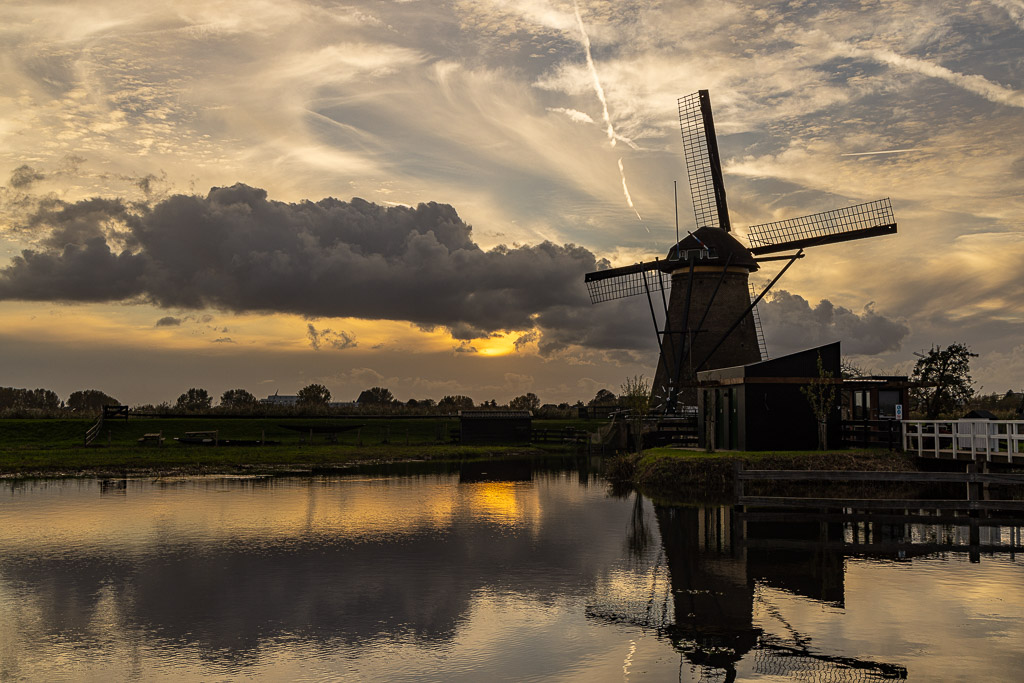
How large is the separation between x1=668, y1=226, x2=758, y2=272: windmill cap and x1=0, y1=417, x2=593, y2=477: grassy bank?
18.4 meters

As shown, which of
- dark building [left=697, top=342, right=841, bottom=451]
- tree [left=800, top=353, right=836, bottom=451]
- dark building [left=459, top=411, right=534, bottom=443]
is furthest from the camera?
dark building [left=459, top=411, right=534, bottom=443]

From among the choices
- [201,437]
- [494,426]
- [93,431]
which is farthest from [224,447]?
[494,426]

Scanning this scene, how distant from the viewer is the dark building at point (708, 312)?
2141 inches

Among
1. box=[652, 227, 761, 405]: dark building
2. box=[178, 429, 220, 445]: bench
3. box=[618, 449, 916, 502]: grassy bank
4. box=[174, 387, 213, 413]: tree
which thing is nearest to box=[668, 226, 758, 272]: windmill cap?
box=[652, 227, 761, 405]: dark building

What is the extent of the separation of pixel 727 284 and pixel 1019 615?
4227cm

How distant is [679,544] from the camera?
20.8 m

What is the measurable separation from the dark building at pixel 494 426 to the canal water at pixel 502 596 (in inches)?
1684

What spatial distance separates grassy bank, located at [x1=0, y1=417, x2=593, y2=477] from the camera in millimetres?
44812

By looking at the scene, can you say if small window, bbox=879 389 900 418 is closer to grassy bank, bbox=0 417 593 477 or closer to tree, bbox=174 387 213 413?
grassy bank, bbox=0 417 593 477

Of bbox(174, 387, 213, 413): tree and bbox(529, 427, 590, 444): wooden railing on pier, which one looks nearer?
bbox(529, 427, 590, 444): wooden railing on pier

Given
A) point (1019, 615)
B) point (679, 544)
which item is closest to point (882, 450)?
point (679, 544)

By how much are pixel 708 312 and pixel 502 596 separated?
4150 cm

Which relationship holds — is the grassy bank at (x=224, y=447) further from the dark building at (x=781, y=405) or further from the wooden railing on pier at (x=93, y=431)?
the dark building at (x=781, y=405)

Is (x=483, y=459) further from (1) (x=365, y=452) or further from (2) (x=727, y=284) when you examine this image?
(2) (x=727, y=284)
